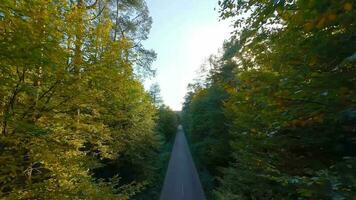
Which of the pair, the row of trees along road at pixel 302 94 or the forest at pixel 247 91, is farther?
the forest at pixel 247 91

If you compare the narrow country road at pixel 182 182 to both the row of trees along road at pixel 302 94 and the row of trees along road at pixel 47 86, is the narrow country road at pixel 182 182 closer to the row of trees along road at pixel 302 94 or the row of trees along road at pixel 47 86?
the row of trees along road at pixel 302 94

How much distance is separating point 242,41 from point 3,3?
566 centimetres

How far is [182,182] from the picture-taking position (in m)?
29.4

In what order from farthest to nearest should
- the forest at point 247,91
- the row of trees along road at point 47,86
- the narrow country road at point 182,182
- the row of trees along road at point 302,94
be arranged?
the narrow country road at point 182,182, the row of trees along road at point 47,86, the forest at point 247,91, the row of trees along road at point 302,94

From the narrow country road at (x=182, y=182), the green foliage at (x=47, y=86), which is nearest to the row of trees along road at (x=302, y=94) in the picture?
the green foliage at (x=47, y=86)

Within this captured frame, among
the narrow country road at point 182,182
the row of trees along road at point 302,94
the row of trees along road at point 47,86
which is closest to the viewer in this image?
the row of trees along road at point 302,94

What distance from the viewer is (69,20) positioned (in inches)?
286

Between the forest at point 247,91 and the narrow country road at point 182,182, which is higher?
the forest at point 247,91

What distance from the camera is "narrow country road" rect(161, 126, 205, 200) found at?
24953 mm

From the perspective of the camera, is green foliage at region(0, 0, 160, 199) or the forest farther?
green foliage at region(0, 0, 160, 199)

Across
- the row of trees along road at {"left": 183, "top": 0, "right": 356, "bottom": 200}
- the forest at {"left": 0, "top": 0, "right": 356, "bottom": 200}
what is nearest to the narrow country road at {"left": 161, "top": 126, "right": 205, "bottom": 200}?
the row of trees along road at {"left": 183, "top": 0, "right": 356, "bottom": 200}

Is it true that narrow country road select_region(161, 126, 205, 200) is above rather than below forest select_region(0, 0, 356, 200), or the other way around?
below

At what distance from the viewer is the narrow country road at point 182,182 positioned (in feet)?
81.9

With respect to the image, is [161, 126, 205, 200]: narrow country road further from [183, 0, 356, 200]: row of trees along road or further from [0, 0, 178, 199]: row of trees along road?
[0, 0, 178, 199]: row of trees along road
